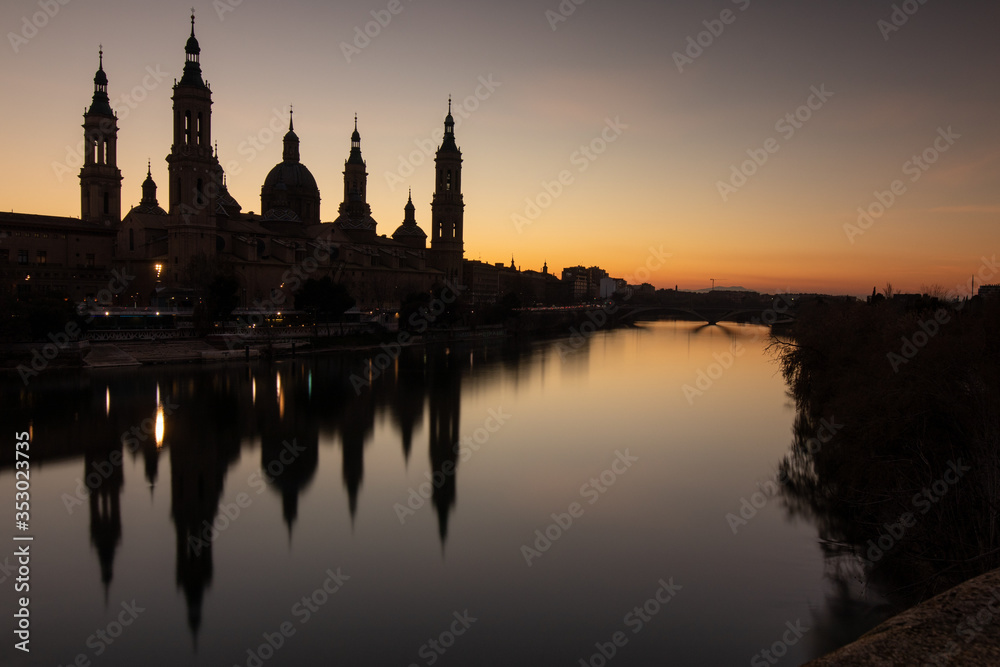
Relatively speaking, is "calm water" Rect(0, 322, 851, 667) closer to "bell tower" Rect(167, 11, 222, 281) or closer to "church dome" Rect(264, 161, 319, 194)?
"bell tower" Rect(167, 11, 222, 281)

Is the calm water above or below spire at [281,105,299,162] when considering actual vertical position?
below

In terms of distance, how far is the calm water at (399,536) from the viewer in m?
6.27

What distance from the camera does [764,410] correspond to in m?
18.6

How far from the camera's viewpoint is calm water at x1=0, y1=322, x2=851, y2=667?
6.27 meters

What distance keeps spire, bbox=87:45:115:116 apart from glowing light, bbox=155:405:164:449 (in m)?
28.2

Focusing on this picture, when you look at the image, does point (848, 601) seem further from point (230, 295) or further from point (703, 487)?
point (230, 295)

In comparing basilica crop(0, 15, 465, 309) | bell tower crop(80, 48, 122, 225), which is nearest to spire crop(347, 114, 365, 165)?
basilica crop(0, 15, 465, 309)

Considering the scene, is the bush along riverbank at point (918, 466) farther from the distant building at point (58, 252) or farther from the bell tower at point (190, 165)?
the distant building at point (58, 252)

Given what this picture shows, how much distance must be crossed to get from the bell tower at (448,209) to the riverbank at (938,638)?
160 ft

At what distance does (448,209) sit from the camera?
52.4 m

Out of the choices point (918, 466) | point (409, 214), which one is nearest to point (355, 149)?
point (409, 214)

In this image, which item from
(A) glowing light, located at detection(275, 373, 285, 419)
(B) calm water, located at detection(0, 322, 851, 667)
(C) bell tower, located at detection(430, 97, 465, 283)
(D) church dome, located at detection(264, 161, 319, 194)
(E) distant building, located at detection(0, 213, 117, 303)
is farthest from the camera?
(C) bell tower, located at detection(430, 97, 465, 283)

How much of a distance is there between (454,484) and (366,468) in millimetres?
1732

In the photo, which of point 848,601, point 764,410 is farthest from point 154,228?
point 848,601
